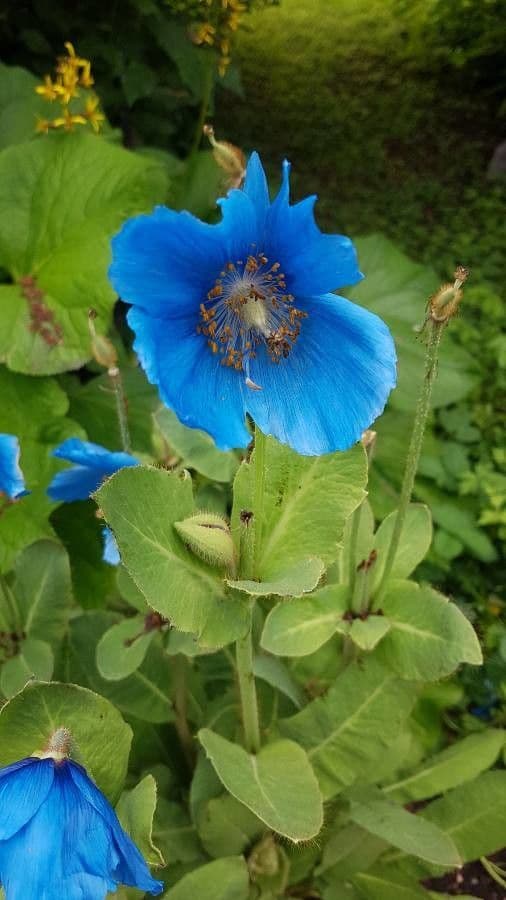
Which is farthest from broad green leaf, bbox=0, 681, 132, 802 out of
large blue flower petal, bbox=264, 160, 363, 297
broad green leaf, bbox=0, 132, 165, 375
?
broad green leaf, bbox=0, 132, 165, 375

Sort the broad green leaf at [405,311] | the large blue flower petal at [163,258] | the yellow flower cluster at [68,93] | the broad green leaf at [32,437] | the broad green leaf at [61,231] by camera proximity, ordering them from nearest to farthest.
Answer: the large blue flower petal at [163,258], the broad green leaf at [32,437], the broad green leaf at [61,231], the yellow flower cluster at [68,93], the broad green leaf at [405,311]

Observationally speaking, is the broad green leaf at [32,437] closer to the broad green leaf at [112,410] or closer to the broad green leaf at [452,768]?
the broad green leaf at [112,410]

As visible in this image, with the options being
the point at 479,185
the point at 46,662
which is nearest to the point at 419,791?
the point at 46,662

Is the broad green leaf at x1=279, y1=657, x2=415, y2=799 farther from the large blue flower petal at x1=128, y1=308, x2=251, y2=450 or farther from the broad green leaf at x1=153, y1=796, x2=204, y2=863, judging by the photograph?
the large blue flower petal at x1=128, y1=308, x2=251, y2=450

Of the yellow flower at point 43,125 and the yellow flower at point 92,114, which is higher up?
the yellow flower at point 92,114

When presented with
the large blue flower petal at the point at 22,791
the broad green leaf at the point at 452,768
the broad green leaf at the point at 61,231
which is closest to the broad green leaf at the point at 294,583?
the large blue flower petal at the point at 22,791

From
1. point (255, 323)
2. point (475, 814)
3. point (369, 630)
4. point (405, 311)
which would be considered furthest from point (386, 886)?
point (405, 311)
